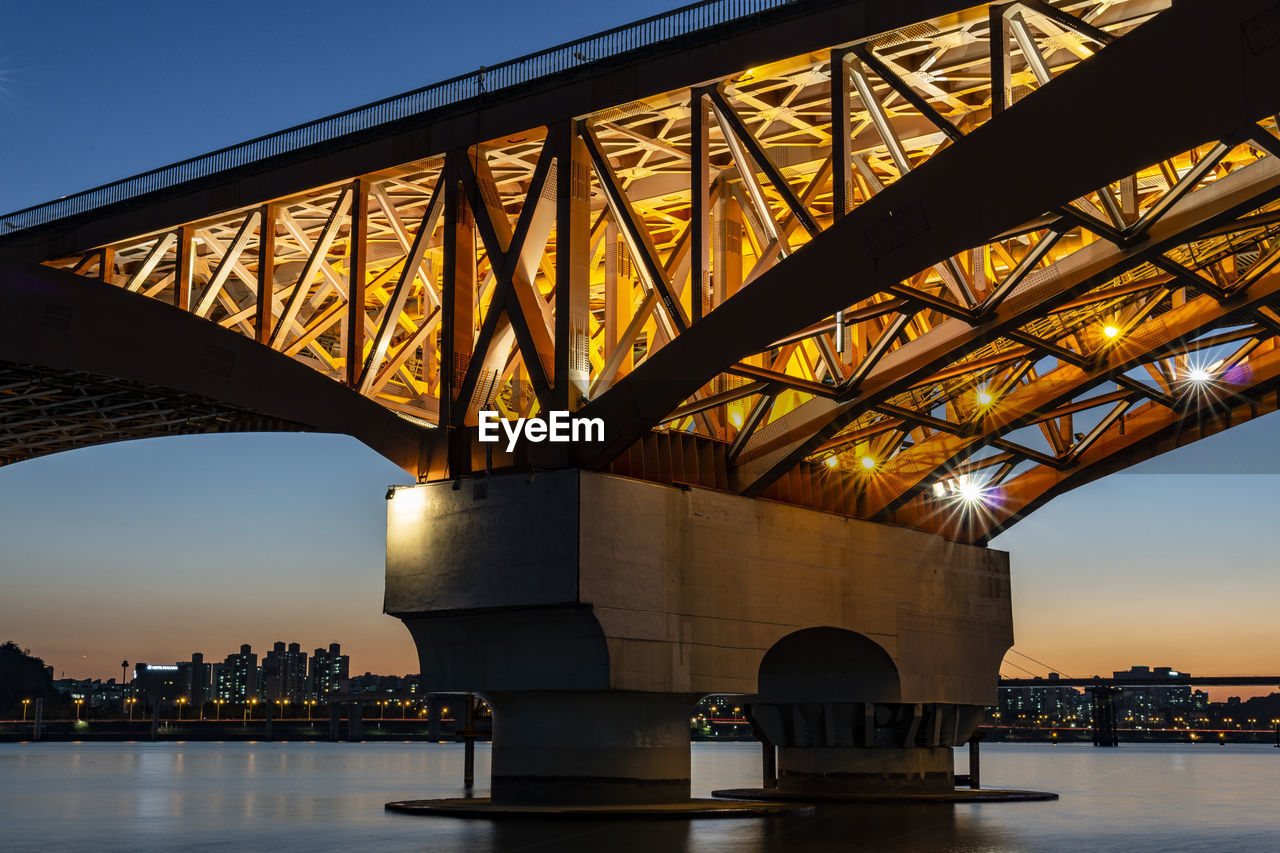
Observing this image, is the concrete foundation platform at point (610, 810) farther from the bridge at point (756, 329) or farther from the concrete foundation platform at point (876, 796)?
the concrete foundation platform at point (876, 796)

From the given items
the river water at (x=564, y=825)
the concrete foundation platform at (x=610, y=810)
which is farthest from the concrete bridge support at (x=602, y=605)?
the river water at (x=564, y=825)

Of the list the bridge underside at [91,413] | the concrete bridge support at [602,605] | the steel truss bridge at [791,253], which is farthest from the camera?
the bridge underside at [91,413]

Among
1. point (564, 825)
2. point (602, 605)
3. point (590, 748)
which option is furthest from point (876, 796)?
point (564, 825)

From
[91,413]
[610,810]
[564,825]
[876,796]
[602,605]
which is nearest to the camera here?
[564,825]

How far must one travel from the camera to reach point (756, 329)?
3083 centimetres

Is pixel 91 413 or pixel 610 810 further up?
pixel 91 413

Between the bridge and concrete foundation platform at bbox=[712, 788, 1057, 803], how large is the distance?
0.56 m

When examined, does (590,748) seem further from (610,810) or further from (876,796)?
(876,796)

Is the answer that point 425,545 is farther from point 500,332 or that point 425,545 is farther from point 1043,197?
point 1043,197

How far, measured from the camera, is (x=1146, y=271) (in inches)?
1378

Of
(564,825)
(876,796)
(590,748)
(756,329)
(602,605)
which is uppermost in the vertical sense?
(756,329)

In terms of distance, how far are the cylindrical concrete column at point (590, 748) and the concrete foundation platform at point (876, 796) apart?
331 inches

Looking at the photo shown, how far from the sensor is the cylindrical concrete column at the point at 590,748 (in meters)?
33.4

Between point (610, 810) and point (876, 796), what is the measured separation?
12.2 metres
